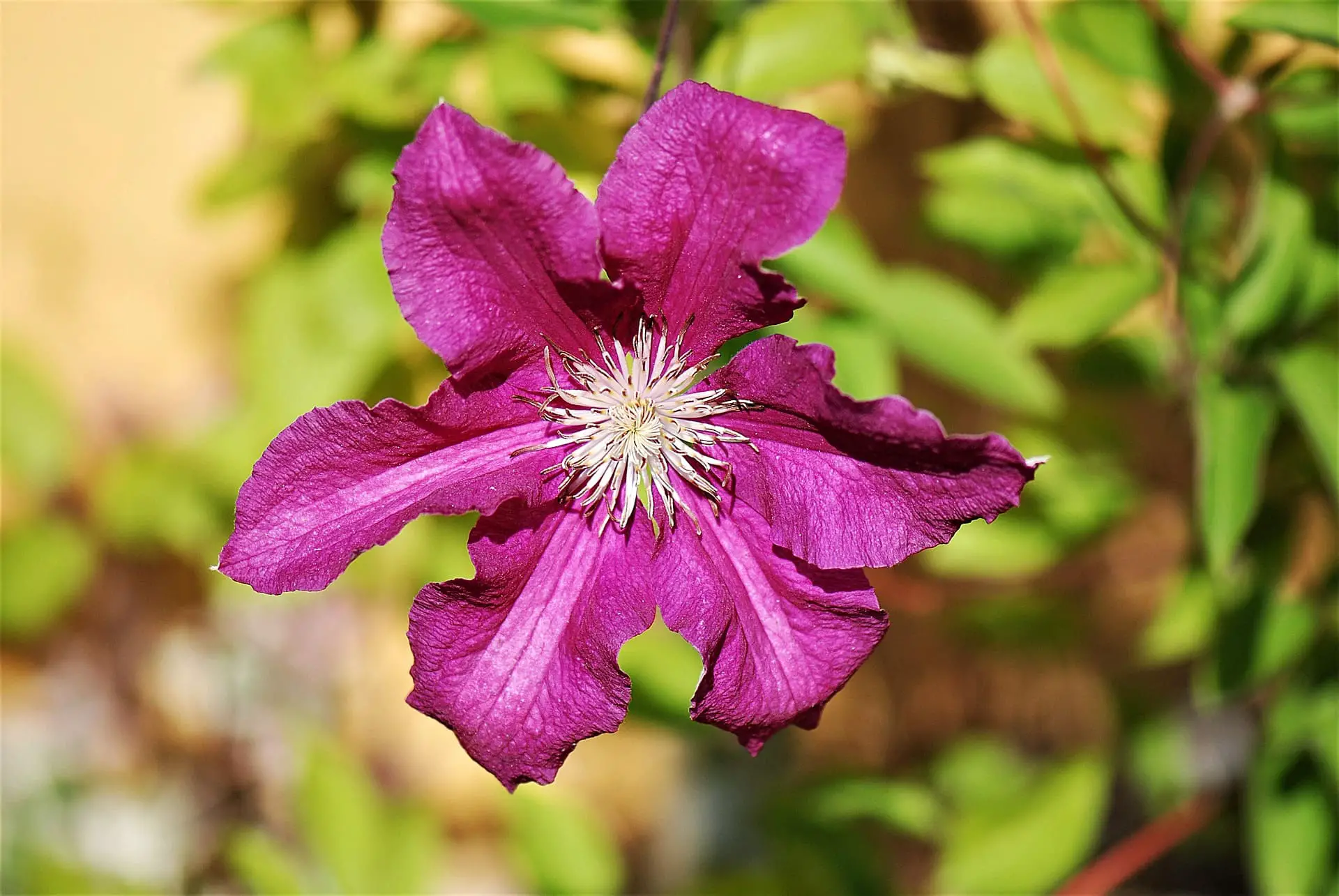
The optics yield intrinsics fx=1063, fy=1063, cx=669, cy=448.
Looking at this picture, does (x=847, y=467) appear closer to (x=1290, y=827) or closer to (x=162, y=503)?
(x=1290, y=827)

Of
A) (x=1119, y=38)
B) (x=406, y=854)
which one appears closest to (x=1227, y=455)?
(x=1119, y=38)

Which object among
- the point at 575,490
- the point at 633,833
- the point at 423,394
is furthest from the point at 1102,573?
the point at 575,490

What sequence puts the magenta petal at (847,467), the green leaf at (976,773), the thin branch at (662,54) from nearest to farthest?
the magenta petal at (847,467), the thin branch at (662,54), the green leaf at (976,773)

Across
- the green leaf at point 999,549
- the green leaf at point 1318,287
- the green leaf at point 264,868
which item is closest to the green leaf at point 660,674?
the green leaf at point 999,549

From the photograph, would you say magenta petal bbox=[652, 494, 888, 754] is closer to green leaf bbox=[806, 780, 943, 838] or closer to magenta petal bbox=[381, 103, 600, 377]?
magenta petal bbox=[381, 103, 600, 377]

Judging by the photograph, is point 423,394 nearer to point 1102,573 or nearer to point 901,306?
point 901,306

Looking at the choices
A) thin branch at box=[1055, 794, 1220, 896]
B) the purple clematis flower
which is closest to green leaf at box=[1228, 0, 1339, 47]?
the purple clematis flower

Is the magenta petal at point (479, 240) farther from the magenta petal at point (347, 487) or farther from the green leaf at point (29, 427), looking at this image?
the green leaf at point (29, 427)
